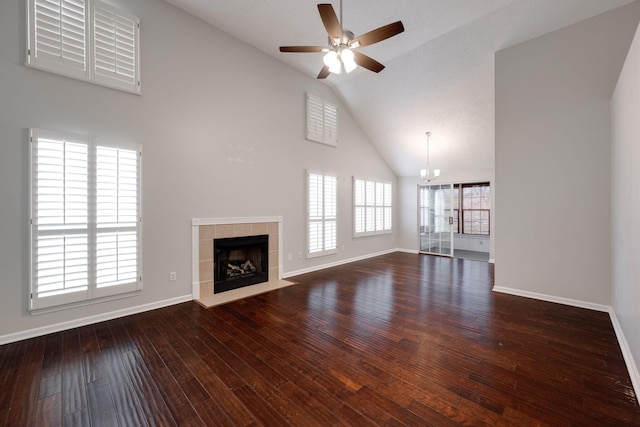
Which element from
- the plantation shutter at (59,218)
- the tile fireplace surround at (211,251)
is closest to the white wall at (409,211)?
the tile fireplace surround at (211,251)

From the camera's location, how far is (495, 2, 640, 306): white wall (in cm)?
359

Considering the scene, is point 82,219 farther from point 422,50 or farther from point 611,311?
point 611,311

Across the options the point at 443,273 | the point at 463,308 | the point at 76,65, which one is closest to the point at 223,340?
the point at 463,308

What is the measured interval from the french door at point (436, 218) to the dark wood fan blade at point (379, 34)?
587 cm

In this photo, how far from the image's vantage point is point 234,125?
452 cm

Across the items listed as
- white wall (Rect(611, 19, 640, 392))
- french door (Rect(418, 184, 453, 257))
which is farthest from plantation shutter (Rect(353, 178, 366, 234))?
white wall (Rect(611, 19, 640, 392))

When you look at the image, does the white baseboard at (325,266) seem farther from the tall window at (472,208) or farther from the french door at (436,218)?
the tall window at (472,208)

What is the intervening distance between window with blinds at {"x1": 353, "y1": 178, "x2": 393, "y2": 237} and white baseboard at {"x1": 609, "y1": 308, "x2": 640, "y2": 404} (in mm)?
4591

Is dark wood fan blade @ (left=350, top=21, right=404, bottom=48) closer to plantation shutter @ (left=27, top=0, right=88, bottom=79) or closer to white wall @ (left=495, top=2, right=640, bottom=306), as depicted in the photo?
white wall @ (left=495, top=2, right=640, bottom=306)

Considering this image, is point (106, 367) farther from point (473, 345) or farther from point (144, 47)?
point (144, 47)

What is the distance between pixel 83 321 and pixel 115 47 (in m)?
3.29

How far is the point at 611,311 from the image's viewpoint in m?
3.48

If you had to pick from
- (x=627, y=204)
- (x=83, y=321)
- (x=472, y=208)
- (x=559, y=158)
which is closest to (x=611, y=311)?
(x=627, y=204)

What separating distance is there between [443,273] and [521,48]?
162 inches
